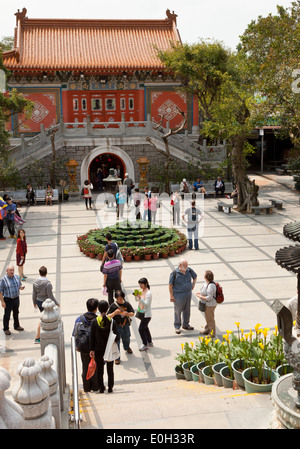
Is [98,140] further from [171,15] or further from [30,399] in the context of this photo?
[30,399]

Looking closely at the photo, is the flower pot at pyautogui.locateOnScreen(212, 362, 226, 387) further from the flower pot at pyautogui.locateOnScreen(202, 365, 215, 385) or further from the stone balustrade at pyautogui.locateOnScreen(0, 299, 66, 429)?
the stone balustrade at pyautogui.locateOnScreen(0, 299, 66, 429)

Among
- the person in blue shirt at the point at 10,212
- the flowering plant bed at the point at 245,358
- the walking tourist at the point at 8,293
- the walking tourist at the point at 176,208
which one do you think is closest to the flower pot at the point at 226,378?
the flowering plant bed at the point at 245,358

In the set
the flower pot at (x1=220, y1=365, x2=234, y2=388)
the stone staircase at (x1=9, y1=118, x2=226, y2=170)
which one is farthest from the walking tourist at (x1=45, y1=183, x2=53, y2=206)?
the flower pot at (x1=220, y1=365, x2=234, y2=388)

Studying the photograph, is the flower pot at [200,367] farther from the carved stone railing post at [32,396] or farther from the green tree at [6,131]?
the green tree at [6,131]

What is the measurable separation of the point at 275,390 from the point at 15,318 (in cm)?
614

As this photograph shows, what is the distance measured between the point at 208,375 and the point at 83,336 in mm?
1859

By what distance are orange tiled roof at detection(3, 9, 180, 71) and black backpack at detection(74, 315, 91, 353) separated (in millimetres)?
23749

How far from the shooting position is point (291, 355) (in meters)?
5.29

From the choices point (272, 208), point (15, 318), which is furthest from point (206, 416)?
point (272, 208)

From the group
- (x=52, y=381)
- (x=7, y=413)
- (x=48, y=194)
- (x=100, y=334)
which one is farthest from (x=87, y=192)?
(x=7, y=413)

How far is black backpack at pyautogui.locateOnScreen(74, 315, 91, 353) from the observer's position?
7.29m

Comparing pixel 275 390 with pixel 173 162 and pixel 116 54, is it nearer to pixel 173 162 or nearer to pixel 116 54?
pixel 173 162

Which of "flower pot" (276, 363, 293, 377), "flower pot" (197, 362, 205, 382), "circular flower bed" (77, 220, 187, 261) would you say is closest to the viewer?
"flower pot" (276, 363, 293, 377)

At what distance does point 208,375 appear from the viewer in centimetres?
743
